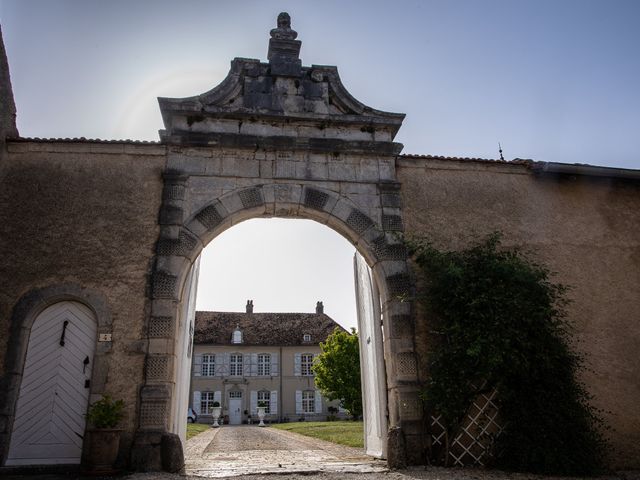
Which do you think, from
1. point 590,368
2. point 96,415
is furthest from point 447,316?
point 96,415

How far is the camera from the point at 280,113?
→ 24.2 feet

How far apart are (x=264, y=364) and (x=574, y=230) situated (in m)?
27.7

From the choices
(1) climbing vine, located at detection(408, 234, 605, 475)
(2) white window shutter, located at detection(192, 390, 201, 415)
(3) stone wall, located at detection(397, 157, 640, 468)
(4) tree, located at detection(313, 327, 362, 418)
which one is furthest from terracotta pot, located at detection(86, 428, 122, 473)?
(2) white window shutter, located at detection(192, 390, 201, 415)

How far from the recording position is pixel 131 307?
6203mm

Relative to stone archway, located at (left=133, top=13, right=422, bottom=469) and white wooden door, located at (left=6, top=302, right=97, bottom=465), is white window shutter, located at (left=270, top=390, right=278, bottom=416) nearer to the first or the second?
stone archway, located at (left=133, top=13, right=422, bottom=469)

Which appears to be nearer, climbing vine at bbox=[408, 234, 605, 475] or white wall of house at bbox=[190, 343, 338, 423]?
climbing vine at bbox=[408, 234, 605, 475]

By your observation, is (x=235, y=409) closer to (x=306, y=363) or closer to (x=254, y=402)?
(x=254, y=402)

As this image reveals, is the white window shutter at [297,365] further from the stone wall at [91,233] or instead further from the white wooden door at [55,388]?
the white wooden door at [55,388]

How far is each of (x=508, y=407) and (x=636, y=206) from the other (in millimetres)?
4621

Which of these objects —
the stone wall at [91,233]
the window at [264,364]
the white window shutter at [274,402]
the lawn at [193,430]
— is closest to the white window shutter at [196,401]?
the window at [264,364]

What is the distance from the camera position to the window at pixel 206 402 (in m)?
31.3

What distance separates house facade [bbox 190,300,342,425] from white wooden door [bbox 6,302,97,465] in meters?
26.2

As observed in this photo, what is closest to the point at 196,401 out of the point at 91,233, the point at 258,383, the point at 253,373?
the point at 253,373

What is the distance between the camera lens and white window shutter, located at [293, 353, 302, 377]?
107 ft
